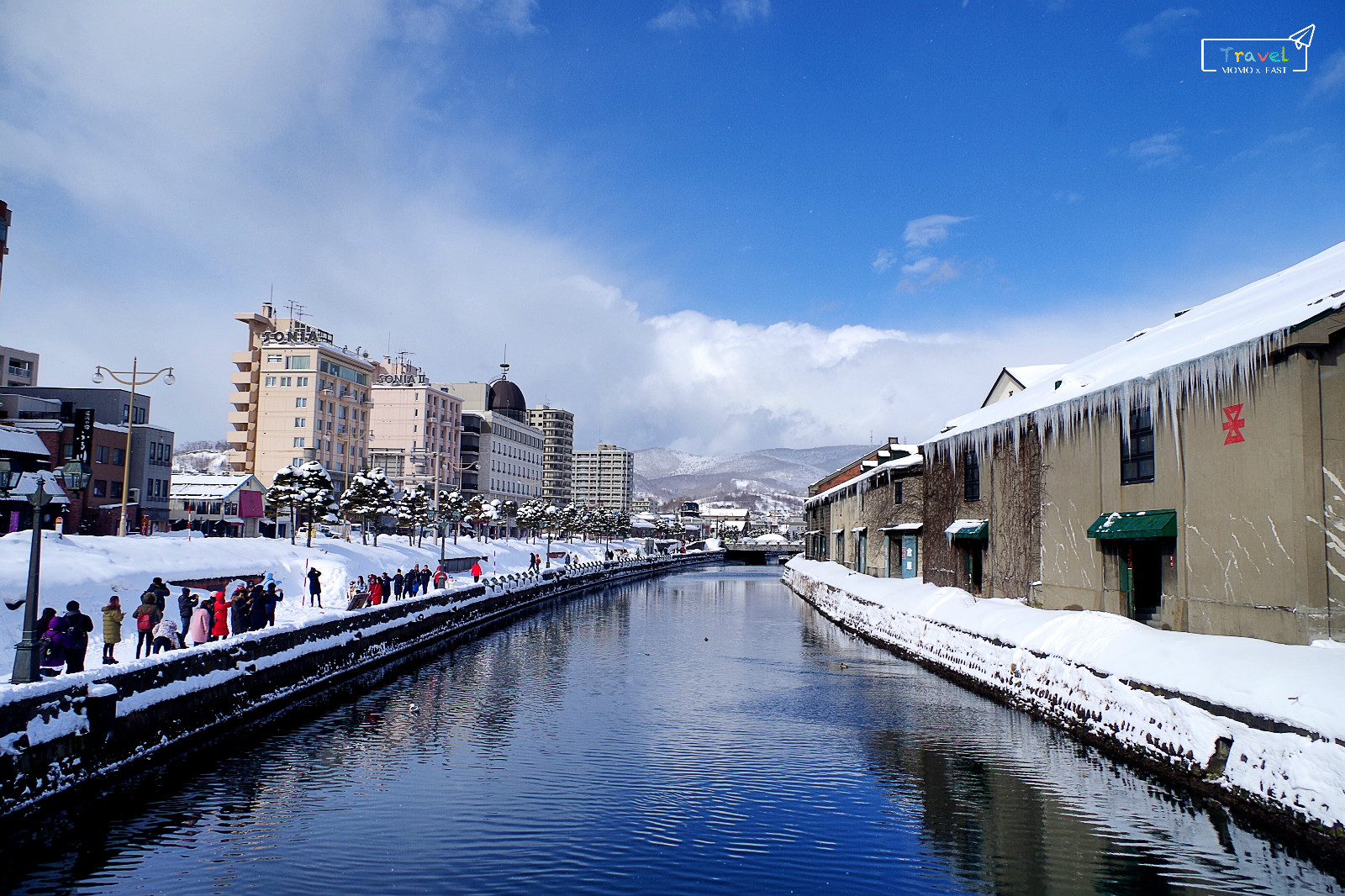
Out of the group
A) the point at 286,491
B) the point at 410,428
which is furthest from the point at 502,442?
the point at 286,491

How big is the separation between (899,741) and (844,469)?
57.2 m

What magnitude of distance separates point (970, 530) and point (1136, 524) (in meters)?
13.4

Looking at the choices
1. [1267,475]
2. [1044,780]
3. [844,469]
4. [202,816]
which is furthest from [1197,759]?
[844,469]

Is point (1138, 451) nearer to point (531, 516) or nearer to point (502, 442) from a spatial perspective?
point (531, 516)

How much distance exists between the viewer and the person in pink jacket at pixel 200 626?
23.7 m

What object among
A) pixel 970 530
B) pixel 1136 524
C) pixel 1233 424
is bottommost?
pixel 970 530

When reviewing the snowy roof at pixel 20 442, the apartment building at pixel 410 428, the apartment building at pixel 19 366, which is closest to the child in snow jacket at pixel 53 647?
the snowy roof at pixel 20 442

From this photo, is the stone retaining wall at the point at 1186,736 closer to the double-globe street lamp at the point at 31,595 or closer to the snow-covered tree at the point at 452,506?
the double-globe street lamp at the point at 31,595

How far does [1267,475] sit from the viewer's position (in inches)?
733

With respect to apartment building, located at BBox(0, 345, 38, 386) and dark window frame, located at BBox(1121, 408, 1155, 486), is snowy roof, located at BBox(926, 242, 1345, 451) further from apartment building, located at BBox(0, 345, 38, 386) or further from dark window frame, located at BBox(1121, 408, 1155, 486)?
apartment building, located at BBox(0, 345, 38, 386)

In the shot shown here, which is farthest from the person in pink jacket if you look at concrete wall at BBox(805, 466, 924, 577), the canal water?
concrete wall at BBox(805, 466, 924, 577)

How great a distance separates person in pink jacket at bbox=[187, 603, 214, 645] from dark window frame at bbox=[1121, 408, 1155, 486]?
87.0ft

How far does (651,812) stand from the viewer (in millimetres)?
15781

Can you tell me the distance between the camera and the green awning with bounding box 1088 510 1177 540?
873 inches
